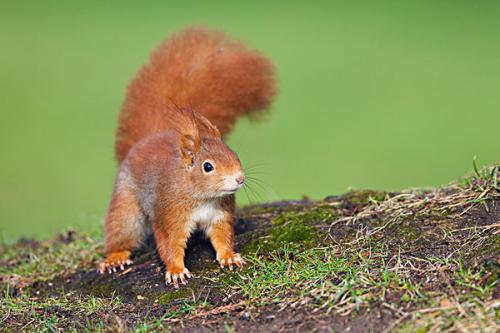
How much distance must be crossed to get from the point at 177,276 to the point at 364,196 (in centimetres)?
160

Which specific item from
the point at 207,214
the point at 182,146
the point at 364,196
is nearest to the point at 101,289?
the point at 207,214

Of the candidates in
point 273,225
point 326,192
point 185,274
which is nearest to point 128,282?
point 185,274

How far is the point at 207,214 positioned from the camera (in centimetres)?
532

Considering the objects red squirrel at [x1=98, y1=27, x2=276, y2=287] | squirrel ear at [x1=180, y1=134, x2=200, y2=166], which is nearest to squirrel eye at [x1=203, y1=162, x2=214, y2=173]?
red squirrel at [x1=98, y1=27, x2=276, y2=287]

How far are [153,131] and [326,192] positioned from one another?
20.7 ft

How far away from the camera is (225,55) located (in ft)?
21.4

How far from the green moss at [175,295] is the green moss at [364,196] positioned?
58.8 inches

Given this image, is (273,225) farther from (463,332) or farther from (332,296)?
(463,332)

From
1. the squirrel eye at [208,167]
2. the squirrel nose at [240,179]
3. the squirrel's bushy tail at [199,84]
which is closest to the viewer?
the squirrel nose at [240,179]

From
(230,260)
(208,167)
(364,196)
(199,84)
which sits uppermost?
(199,84)

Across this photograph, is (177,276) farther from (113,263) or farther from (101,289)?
(113,263)

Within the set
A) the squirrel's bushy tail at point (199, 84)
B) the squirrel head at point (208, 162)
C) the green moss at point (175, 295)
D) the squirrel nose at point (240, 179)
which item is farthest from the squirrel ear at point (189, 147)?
the squirrel's bushy tail at point (199, 84)

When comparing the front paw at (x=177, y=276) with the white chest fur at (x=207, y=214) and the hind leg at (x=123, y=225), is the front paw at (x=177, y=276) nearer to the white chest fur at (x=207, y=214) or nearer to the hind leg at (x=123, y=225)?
the white chest fur at (x=207, y=214)

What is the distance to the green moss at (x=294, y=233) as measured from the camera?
5.30 metres
